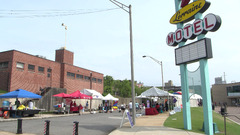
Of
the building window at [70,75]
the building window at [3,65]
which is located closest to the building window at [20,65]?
the building window at [3,65]

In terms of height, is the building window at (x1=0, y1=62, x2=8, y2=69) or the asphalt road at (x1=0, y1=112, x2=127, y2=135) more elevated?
the building window at (x1=0, y1=62, x2=8, y2=69)

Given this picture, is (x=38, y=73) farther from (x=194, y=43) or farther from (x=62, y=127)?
(x=194, y=43)

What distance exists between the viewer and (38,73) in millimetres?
34156

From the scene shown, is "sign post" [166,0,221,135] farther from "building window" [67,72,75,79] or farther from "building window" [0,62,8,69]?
"building window" [67,72,75,79]

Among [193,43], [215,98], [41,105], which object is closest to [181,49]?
[193,43]

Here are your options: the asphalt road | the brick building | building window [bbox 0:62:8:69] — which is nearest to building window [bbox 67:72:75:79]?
the brick building

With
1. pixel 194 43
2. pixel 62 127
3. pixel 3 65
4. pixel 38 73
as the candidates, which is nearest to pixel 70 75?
pixel 38 73

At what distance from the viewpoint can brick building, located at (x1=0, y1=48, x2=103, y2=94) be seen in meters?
29.5

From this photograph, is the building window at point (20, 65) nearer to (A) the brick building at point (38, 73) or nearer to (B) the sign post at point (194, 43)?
(A) the brick building at point (38, 73)

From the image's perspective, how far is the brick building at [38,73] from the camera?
29.5m

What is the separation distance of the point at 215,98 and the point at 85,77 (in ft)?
173

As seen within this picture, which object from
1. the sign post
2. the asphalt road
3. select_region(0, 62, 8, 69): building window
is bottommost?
the asphalt road

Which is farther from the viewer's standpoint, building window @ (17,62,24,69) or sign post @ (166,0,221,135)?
building window @ (17,62,24,69)

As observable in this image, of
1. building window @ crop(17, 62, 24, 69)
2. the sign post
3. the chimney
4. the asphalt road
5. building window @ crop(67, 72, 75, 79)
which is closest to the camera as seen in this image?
the sign post
